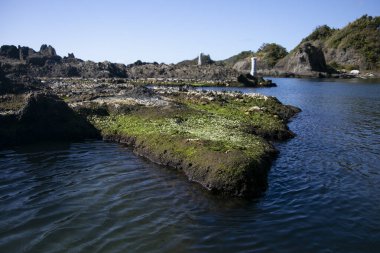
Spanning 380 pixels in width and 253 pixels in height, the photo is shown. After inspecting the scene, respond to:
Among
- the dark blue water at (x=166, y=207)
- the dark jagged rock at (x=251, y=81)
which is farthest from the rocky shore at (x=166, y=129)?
the dark jagged rock at (x=251, y=81)

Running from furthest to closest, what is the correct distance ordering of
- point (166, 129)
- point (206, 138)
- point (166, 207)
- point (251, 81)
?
point (251, 81)
point (166, 129)
point (206, 138)
point (166, 207)

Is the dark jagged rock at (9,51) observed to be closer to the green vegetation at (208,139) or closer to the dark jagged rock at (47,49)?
the dark jagged rock at (47,49)

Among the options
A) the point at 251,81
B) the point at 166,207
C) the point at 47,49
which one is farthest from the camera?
the point at 47,49

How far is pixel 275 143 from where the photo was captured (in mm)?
33219

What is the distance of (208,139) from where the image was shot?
2652cm

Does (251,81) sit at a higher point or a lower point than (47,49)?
lower

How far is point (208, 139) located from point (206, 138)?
0.43 meters

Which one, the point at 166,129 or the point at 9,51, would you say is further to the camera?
the point at 9,51

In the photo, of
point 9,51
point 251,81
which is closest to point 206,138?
point 251,81

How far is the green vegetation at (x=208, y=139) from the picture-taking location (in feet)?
69.7

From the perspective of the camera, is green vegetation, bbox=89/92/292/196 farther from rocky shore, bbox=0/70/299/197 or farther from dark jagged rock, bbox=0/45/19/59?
dark jagged rock, bbox=0/45/19/59

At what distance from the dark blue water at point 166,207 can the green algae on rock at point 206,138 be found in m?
0.97

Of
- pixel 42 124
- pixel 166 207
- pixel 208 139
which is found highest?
pixel 42 124

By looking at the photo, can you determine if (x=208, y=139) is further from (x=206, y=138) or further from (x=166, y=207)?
(x=166, y=207)
